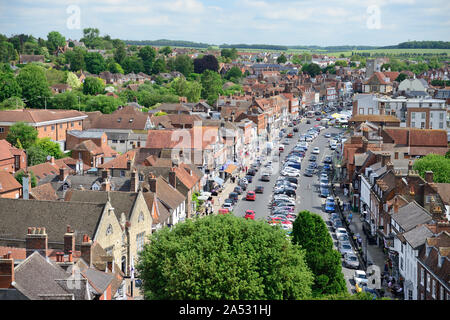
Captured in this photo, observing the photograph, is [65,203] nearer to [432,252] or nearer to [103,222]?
[103,222]

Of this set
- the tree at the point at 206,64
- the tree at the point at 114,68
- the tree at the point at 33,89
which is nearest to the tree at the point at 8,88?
the tree at the point at 33,89

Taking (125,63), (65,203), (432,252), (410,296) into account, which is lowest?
(410,296)

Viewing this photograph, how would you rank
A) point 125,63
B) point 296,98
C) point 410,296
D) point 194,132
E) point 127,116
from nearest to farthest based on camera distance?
point 410,296 → point 194,132 → point 127,116 → point 296,98 → point 125,63

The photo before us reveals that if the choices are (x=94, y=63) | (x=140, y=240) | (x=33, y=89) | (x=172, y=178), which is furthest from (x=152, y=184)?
(x=94, y=63)

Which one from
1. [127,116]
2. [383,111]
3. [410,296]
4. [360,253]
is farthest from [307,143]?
[410,296]

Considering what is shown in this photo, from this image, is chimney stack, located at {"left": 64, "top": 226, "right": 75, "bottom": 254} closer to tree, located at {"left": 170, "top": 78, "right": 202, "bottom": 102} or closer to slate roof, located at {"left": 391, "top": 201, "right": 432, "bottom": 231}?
slate roof, located at {"left": 391, "top": 201, "right": 432, "bottom": 231}

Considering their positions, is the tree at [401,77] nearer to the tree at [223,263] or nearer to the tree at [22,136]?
the tree at [22,136]

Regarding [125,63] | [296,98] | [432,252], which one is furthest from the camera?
[125,63]
